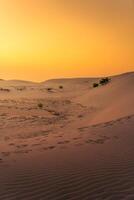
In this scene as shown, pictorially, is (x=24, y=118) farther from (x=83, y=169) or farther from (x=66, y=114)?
(x=83, y=169)

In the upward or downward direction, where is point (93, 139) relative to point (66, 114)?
downward

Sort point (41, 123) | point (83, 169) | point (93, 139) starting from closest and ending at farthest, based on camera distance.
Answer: point (83, 169), point (93, 139), point (41, 123)

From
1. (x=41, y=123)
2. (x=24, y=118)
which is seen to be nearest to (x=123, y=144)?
(x=41, y=123)

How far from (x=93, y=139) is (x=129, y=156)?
2653 mm

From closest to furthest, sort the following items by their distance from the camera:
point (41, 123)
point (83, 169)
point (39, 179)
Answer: point (39, 179) → point (83, 169) → point (41, 123)

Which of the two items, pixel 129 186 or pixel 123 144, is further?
pixel 123 144

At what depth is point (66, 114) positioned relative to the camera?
23469 millimetres

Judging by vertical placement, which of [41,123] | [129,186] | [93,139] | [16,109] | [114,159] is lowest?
[129,186]

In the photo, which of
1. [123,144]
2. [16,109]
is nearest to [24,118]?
[16,109]

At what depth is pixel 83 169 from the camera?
8070mm

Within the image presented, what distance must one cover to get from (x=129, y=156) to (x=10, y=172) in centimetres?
260

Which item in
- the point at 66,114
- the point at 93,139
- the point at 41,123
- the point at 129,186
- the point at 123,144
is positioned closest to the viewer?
the point at 129,186

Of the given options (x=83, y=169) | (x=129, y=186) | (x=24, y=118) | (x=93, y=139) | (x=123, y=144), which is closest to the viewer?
(x=129, y=186)

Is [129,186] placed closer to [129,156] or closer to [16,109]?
[129,156]
